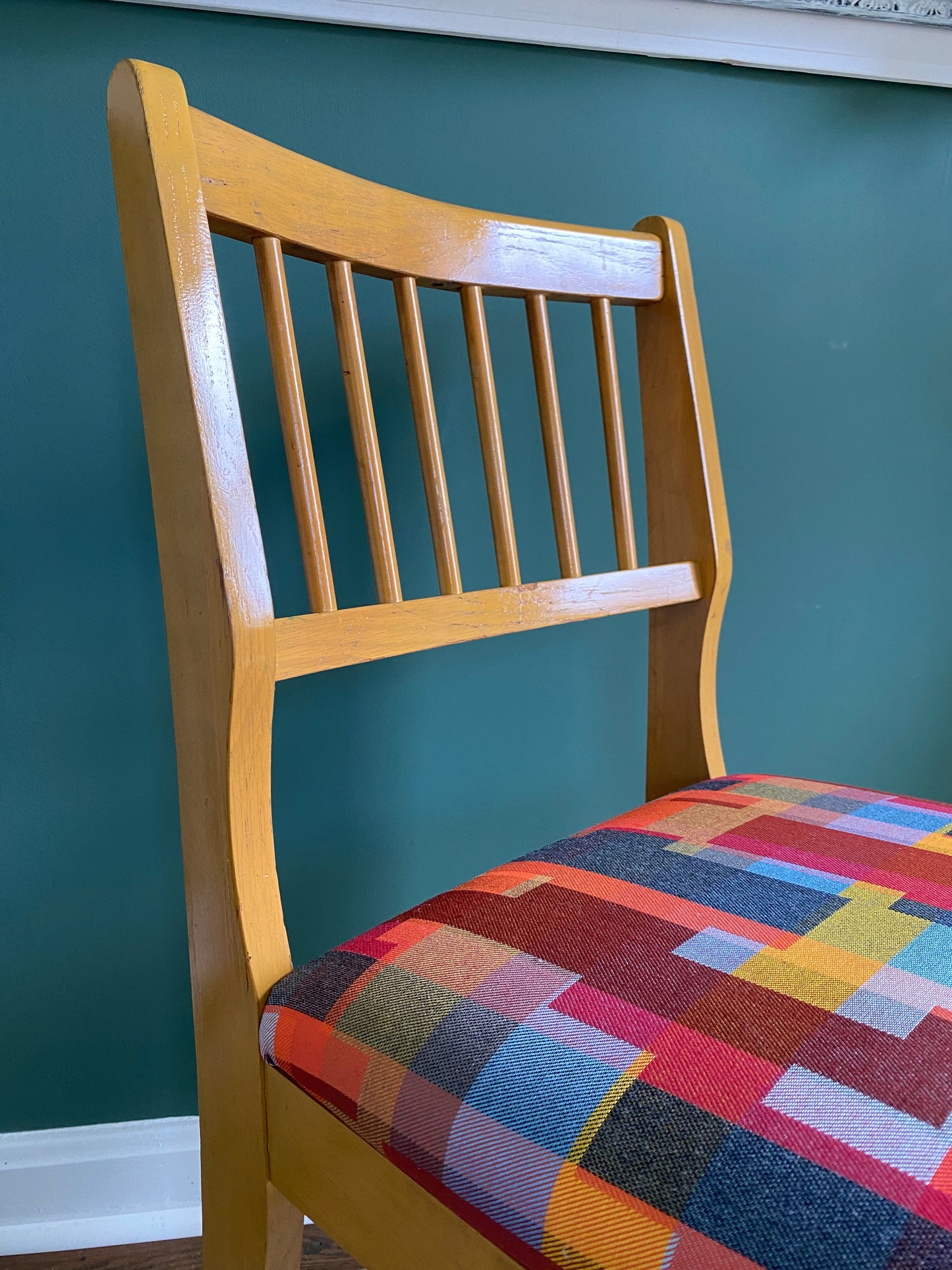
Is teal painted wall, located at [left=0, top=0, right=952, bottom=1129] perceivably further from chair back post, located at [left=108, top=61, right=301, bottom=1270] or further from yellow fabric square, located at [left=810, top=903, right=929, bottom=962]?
yellow fabric square, located at [left=810, top=903, right=929, bottom=962]

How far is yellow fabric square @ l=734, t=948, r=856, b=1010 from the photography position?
36 cm

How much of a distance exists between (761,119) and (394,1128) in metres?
0.96

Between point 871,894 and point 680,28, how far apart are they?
816 millimetres

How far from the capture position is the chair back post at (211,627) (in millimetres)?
402

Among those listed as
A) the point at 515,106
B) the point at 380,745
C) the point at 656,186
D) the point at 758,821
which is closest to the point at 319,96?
the point at 515,106

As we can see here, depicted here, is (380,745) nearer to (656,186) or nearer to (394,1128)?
(394,1128)

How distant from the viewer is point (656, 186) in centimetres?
86

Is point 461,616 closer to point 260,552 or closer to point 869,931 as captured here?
point 260,552

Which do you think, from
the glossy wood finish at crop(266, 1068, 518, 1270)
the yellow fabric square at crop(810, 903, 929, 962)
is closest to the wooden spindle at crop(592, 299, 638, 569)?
the yellow fabric square at crop(810, 903, 929, 962)

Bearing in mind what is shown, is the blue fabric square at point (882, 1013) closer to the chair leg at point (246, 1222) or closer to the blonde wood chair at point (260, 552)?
the blonde wood chair at point (260, 552)

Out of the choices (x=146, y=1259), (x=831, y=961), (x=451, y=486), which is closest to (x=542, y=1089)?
(x=831, y=961)

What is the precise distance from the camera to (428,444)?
21.8 inches

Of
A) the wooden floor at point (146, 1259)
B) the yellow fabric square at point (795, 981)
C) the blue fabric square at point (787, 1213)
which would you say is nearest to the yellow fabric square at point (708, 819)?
the yellow fabric square at point (795, 981)

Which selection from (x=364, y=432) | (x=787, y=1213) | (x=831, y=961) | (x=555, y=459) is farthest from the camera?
(x=555, y=459)
